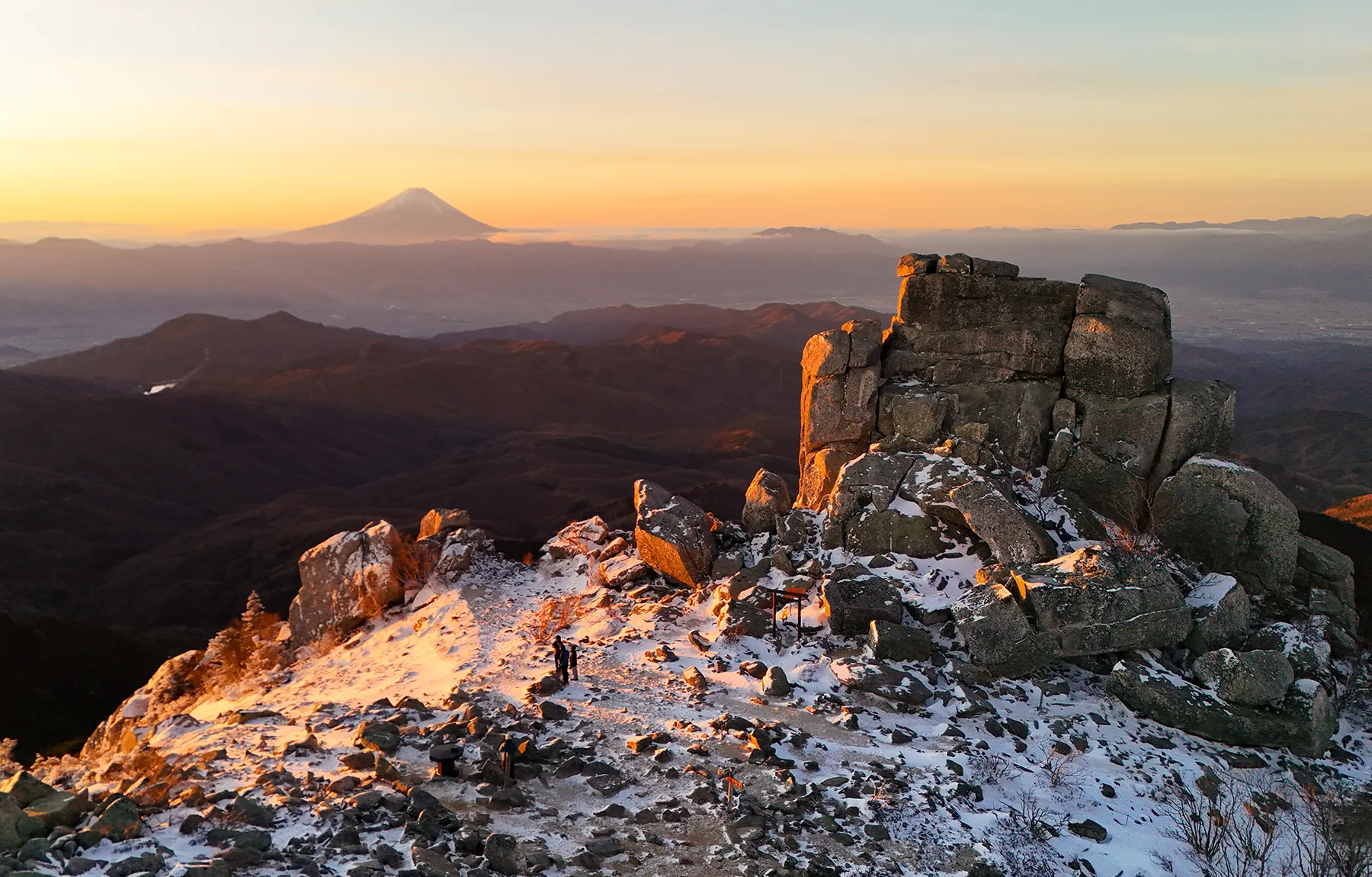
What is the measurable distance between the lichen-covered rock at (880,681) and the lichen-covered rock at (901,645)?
43 centimetres

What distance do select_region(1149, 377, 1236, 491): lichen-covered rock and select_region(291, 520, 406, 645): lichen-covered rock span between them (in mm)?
22470

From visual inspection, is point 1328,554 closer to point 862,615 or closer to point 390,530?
point 862,615

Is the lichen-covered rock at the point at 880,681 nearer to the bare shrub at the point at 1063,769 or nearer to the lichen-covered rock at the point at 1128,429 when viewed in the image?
the bare shrub at the point at 1063,769

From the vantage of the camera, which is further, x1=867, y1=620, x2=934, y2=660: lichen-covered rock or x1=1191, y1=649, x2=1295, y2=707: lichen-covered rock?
x1=867, y1=620, x2=934, y2=660: lichen-covered rock

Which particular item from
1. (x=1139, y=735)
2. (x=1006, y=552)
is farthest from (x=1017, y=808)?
(x=1006, y=552)

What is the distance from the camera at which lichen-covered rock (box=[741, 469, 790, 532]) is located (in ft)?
79.8

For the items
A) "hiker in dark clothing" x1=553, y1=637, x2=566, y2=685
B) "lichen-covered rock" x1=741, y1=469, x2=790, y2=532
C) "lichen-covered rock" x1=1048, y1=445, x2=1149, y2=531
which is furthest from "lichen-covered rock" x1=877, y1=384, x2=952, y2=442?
"hiker in dark clothing" x1=553, y1=637, x2=566, y2=685

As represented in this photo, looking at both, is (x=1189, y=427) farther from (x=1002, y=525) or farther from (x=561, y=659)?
(x=561, y=659)

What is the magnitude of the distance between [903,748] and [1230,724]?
6.68 m

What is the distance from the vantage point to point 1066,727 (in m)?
15.7

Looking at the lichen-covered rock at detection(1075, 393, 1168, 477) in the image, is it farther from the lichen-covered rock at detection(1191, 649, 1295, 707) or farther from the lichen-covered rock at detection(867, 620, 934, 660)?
the lichen-covered rock at detection(867, 620, 934, 660)

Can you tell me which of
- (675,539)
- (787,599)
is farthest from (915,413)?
(675,539)

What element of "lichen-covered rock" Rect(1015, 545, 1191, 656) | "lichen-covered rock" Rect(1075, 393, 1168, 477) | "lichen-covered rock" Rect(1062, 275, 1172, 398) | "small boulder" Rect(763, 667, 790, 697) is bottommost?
"small boulder" Rect(763, 667, 790, 697)

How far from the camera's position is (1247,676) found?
53.3 ft
